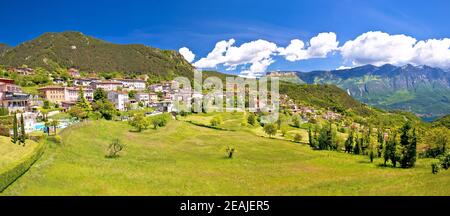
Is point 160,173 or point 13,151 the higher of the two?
point 13,151

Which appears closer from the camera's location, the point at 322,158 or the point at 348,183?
the point at 348,183

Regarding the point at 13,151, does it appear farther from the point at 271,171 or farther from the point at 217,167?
the point at 271,171

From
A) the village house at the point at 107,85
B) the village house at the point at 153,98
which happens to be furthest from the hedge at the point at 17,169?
the village house at the point at 107,85

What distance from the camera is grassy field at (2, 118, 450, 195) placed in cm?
3522

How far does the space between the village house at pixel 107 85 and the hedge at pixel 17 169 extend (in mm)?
99673

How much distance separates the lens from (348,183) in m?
42.3

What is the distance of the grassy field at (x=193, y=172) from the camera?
3522cm

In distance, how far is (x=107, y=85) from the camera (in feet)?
466

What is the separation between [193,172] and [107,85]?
110 meters

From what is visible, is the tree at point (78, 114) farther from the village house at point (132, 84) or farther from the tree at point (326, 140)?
the village house at point (132, 84)
